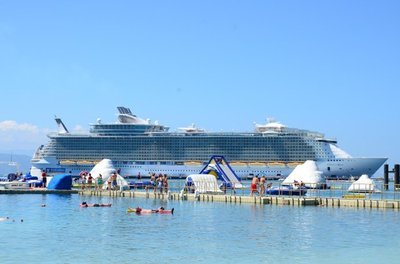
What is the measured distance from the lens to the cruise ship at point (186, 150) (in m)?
109

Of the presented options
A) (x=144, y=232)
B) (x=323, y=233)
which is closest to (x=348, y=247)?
(x=323, y=233)

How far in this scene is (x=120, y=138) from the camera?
119312 mm

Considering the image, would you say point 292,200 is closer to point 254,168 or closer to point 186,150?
point 254,168

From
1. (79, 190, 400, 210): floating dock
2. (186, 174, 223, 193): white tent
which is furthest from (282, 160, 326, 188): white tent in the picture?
(79, 190, 400, 210): floating dock

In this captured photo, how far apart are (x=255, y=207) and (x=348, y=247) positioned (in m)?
14.7

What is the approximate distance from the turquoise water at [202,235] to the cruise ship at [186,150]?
7223cm

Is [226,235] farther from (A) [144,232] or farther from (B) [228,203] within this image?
(B) [228,203]

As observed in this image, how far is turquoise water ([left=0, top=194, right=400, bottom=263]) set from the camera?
69.1 ft

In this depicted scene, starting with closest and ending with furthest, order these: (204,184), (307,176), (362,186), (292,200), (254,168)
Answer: (292,200) < (204,184) < (362,186) < (307,176) < (254,168)

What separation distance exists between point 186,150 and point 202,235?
88528mm

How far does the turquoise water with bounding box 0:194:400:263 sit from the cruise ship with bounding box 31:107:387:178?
7223 cm

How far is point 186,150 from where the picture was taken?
11419 cm

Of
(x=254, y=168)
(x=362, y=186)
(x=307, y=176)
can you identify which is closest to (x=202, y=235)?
(x=362, y=186)

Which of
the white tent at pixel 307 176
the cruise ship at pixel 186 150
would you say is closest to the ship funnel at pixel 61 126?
the cruise ship at pixel 186 150
